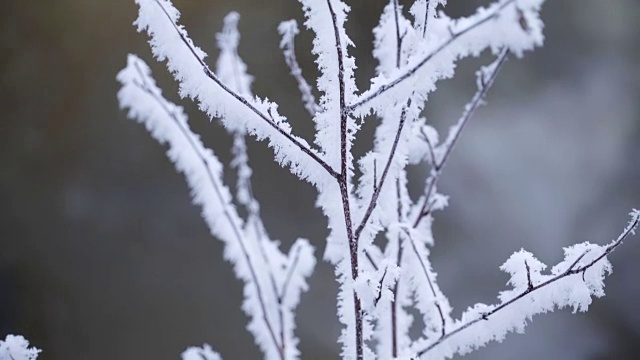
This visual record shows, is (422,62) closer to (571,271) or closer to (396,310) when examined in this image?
(571,271)

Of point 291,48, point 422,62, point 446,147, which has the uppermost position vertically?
point 291,48

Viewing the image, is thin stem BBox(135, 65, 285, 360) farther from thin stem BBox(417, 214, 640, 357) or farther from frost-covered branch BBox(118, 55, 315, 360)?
thin stem BBox(417, 214, 640, 357)

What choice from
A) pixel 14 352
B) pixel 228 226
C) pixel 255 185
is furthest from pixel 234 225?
pixel 255 185

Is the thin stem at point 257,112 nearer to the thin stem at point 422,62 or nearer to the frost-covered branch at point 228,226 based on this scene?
the thin stem at point 422,62

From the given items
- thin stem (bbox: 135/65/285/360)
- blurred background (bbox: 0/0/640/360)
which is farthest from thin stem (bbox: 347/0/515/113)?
blurred background (bbox: 0/0/640/360)

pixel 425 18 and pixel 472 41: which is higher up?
pixel 425 18

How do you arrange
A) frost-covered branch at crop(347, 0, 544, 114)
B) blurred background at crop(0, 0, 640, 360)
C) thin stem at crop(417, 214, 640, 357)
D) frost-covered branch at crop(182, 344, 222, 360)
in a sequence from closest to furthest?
frost-covered branch at crop(347, 0, 544, 114) < thin stem at crop(417, 214, 640, 357) < frost-covered branch at crop(182, 344, 222, 360) < blurred background at crop(0, 0, 640, 360)

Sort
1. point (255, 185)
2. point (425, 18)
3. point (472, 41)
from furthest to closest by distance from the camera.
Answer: point (255, 185) < point (425, 18) < point (472, 41)

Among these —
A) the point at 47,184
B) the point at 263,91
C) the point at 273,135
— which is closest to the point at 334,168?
the point at 273,135
